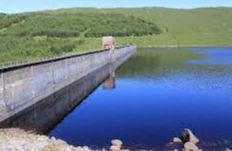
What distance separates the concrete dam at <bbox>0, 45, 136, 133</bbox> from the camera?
3441 cm

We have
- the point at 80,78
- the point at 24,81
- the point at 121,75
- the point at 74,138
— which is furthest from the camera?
the point at 121,75

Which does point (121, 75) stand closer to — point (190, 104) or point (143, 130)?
point (190, 104)

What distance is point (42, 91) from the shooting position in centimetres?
4425

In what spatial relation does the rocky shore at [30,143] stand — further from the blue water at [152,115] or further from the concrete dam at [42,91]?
the concrete dam at [42,91]

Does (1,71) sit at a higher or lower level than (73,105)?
higher

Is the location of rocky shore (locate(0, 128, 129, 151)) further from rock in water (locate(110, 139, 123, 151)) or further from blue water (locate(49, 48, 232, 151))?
blue water (locate(49, 48, 232, 151))

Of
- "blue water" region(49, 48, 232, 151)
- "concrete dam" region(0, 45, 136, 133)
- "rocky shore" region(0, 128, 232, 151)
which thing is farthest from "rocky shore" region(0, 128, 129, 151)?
"concrete dam" region(0, 45, 136, 133)

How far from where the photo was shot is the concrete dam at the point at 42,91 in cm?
3441

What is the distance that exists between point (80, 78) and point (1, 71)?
31246mm

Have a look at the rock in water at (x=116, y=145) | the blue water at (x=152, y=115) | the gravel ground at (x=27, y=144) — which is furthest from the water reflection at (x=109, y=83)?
the gravel ground at (x=27, y=144)

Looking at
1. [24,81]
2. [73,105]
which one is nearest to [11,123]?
[24,81]

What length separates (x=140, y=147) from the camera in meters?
28.1

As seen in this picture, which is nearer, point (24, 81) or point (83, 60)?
point (24, 81)

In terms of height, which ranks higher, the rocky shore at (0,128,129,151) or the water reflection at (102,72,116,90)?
the rocky shore at (0,128,129,151)
